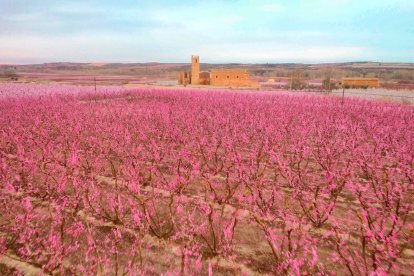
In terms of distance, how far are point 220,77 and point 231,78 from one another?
6.08 ft

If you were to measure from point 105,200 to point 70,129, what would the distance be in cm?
609

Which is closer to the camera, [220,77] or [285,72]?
[220,77]

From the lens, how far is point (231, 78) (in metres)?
44.1

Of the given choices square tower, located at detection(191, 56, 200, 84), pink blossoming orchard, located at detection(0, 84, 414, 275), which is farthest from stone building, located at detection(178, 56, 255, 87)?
pink blossoming orchard, located at detection(0, 84, 414, 275)

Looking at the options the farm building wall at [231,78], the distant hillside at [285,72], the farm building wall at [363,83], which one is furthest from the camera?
the distant hillside at [285,72]

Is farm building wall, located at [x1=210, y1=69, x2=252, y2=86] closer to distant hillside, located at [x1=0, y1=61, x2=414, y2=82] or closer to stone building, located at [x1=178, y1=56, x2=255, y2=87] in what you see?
stone building, located at [x1=178, y1=56, x2=255, y2=87]

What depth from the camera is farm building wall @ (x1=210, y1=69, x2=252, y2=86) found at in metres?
43.5

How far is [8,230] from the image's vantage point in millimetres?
4633

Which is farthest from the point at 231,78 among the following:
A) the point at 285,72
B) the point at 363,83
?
the point at 285,72

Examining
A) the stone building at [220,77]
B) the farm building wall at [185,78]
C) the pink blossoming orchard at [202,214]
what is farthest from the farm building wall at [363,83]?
the pink blossoming orchard at [202,214]

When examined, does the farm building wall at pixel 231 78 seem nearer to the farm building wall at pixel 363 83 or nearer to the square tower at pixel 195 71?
the square tower at pixel 195 71

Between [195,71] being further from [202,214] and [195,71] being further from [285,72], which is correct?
[285,72]

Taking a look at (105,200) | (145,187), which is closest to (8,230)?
(105,200)

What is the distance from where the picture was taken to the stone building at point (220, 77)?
1715 inches
